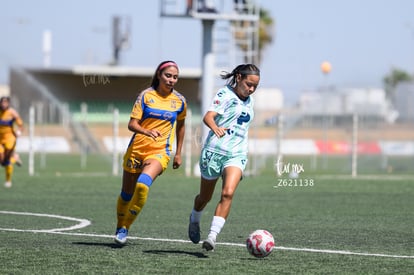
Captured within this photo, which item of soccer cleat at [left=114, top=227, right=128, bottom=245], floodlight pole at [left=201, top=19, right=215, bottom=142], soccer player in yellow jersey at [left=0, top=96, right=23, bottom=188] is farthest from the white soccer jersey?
floodlight pole at [left=201, top=19, right=215, bottom=142]

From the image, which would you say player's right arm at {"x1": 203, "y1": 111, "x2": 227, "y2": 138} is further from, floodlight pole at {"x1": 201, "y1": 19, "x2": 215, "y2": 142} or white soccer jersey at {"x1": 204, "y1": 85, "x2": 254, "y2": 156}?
floodlight pole at {"x1": 201, "y1": 19, "x2": 215, "y2": 142}

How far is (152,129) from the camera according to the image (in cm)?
1138

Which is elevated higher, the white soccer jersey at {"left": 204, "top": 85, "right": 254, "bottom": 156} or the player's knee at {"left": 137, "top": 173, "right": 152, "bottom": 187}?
the white soccer jersey at {"left": 204, "top": 85, "right": 254, "bottom": 156}

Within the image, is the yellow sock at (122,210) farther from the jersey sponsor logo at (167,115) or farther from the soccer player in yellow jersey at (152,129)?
the jersey sponsor logo at (167,115)

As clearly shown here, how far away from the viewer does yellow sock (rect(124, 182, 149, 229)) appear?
11.0m

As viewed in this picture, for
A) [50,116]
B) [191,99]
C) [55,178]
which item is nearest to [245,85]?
[55,178]

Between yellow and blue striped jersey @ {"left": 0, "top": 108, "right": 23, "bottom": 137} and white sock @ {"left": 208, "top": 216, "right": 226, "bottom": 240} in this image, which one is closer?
white sock @ {"left": 208, "top": 216, "right": 226, "bottom": 240}

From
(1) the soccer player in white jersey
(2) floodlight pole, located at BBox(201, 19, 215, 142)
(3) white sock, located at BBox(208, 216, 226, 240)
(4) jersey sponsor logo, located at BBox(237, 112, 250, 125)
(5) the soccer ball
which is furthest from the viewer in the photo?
(2) floodlight pole, located at BBox(201, 19, 215, 142)

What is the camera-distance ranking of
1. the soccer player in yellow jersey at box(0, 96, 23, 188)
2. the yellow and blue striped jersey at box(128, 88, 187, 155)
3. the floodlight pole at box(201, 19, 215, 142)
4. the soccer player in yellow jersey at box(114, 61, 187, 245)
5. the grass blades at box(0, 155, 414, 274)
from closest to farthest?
the grass blades at box(0, 155, 414, 274), the soccer player in yellow jersey at box(114, 61, 187, 245), the yellow and blue striped jersey at box(128, 88, 187, 155), the soccer player in yellow jersey at box(0, 96, 23, 188), the floodlight pole at box(201, 19, 215, 142)

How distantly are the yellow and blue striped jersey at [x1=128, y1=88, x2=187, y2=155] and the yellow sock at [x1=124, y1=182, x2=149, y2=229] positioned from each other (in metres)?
0.55

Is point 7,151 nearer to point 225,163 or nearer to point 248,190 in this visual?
point 248,190

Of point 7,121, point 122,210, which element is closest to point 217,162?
point 122,210

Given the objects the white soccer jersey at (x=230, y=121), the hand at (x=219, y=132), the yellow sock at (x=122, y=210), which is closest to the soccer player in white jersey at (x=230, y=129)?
the white soccer jersey at (x=230, y=121)

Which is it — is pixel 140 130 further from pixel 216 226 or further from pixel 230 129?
pixel 216 226
